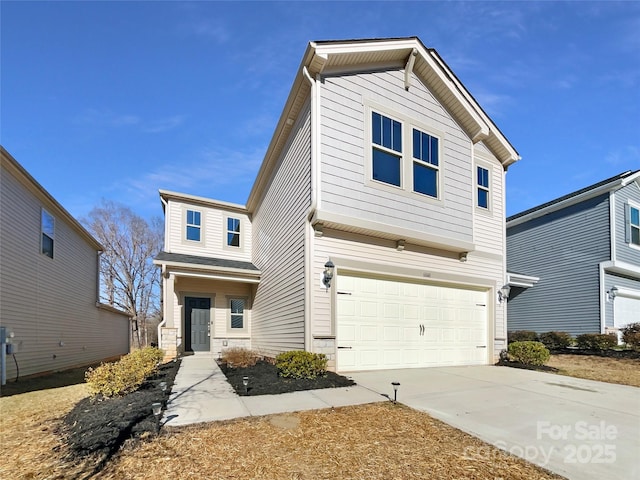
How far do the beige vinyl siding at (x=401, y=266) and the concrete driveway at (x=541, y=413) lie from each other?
180 cm

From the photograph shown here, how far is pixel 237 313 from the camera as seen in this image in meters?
14.0

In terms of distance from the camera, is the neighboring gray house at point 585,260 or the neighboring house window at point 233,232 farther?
the neighboring house window at point 233,232

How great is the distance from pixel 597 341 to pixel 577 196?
6.13 meters

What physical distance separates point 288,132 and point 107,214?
24445 millimetres

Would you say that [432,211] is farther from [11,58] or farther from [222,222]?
[11,58]

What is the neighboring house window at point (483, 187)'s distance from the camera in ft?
37.3

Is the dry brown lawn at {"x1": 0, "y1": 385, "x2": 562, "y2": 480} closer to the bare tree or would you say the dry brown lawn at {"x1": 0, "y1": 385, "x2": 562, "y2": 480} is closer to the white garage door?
the white garage door

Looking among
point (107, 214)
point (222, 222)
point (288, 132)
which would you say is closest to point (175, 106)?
point (222, 222)

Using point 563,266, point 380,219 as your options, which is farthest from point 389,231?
point 563,266

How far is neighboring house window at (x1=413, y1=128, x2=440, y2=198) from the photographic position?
30.5ft

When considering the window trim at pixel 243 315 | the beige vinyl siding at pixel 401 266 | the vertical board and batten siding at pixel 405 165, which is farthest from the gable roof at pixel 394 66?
the window trim at pixel 243 315

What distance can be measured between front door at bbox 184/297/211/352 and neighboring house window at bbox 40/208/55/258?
15.0 feet

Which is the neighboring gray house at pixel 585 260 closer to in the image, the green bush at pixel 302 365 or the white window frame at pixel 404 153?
the white window frame at pixel 404 153

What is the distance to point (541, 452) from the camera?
360 cm
